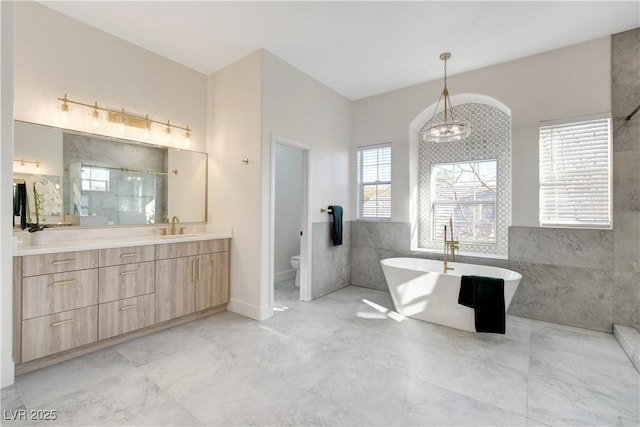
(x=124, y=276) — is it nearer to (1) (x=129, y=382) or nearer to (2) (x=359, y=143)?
(1) (x=129, y=382)

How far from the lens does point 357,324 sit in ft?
10.4

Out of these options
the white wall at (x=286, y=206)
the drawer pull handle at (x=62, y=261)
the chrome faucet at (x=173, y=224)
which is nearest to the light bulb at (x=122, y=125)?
the chrome faucet at (x=173, y=224)

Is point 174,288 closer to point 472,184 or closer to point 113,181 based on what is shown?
point 113,181

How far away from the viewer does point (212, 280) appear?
3.42 m

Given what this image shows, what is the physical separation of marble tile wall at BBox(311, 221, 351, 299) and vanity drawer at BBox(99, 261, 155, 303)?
2018 mm

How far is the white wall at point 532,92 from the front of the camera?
3057 millimetres

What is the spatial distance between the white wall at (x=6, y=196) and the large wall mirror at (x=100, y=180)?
0.43 m

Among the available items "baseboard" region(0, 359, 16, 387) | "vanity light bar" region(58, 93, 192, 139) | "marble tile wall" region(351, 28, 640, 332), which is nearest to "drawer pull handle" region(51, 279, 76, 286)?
"baseboard" region(0, 359, 16, 387)

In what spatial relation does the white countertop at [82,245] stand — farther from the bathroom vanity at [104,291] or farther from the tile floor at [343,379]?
the tile floor at [343,379]

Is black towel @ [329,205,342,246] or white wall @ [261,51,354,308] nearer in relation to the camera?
white wall @ [261,51,354,308]

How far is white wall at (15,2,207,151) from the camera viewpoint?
2.55 m

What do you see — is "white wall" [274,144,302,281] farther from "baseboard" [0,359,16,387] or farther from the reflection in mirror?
"baseboard" [0,359,16,387]

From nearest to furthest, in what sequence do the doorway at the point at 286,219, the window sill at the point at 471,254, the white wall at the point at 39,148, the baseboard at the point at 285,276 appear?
the white wall at the point at 39,148, the window sill at the point at 471,254, the doorway at the point at 286,219, the baseboard at the point at 285,276

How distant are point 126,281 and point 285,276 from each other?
2824mm
